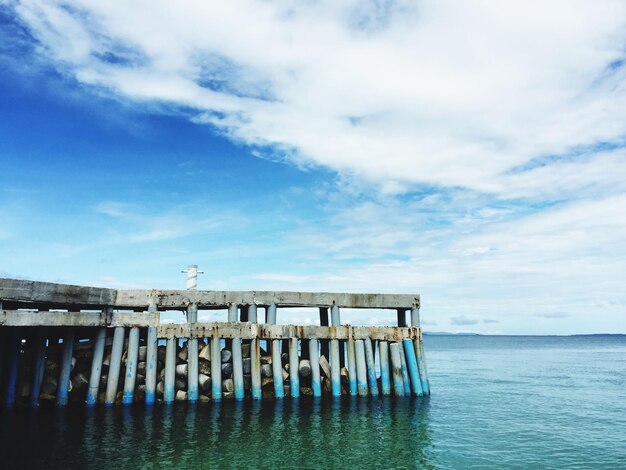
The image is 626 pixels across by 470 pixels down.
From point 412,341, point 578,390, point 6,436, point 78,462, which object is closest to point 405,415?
point 412,341

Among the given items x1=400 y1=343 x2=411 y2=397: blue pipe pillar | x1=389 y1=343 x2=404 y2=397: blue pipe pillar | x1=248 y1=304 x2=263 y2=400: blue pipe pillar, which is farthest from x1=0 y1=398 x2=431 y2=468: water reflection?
x1=400 y1=343 x2=411 y2=397: blue pipe pillar

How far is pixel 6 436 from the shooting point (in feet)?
54.2

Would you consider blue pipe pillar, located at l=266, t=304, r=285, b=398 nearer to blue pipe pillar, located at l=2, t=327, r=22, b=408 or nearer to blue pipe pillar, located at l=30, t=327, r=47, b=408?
blue pipe pillar, located at l=30, t=327, r=47, b=408

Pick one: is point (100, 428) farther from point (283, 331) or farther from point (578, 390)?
point (578, 390)

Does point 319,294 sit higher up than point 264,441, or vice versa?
point 319,294

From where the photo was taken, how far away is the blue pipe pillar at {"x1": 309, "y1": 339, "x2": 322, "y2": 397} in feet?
74.3

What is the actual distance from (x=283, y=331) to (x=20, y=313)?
9974mm

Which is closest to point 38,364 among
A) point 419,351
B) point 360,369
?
point 360,369

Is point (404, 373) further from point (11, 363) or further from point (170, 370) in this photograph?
point (11, 363)

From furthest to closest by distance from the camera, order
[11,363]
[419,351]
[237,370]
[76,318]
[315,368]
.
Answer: [419,351]
[315,368]
[237,370]
[11,363]
[76,318]

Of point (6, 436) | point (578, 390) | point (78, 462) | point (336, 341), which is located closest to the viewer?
point (78, 462)

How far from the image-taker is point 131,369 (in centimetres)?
2067

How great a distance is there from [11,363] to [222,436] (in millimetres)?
9333

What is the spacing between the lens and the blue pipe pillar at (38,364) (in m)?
20.3
